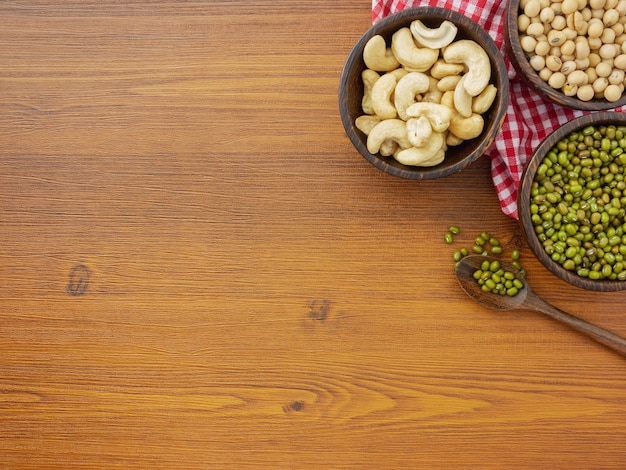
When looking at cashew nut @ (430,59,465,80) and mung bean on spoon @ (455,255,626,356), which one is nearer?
cashew nut @ (430,59,465,80)

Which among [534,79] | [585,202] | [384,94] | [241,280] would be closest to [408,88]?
[384,94]

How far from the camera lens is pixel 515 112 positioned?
1191mm

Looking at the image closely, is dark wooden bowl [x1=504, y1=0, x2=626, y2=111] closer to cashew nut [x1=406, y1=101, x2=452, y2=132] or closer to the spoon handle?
cashew nut [x1=406, y1=101, x2=452, y2=132]

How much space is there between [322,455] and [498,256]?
0.58 metres

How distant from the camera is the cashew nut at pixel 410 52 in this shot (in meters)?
1.07

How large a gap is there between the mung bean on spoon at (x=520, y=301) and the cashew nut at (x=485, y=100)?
32cm

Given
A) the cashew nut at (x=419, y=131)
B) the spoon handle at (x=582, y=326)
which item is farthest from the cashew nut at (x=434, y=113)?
the spoon handle at (x=582, y=326)

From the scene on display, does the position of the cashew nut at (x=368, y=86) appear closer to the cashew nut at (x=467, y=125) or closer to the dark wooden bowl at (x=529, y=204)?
the cashew nut at (x=467, y=125)

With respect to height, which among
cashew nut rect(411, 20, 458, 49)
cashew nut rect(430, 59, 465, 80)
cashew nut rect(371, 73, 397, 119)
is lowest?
cashew nut rect(371, 73, 397, 119)

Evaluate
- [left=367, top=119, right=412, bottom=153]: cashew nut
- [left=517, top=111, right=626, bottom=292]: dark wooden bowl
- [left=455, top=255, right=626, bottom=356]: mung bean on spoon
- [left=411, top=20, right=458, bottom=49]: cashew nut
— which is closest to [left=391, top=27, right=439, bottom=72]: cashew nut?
[left=411, top=20, right=458, bottom=49]: cashew nut

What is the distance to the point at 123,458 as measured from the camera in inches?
51.4

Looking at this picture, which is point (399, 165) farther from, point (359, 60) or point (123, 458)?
point (123, 458)

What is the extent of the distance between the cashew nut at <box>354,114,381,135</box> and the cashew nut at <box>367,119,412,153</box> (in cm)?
3

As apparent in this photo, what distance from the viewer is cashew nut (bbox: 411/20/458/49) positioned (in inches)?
41.9
